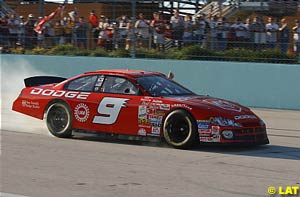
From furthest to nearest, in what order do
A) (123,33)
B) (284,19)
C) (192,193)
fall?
1. (123,33)
2. (284,19)
3. (192,193)

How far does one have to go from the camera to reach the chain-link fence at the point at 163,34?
16406mm

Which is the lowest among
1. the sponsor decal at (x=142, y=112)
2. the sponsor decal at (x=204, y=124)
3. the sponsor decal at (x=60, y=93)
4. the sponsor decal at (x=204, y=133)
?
the sponsor decal at (x=204, y=133)

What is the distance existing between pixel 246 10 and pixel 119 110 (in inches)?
368

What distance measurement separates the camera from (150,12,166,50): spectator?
18.0 m

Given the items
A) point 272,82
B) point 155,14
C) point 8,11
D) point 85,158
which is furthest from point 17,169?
point 8,11

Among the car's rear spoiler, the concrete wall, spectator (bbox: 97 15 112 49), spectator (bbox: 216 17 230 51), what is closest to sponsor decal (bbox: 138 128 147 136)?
the car's rear spoiler

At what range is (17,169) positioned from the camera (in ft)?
26.4

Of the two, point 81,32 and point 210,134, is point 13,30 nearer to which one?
point 81,32

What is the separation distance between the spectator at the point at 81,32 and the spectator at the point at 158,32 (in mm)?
2359

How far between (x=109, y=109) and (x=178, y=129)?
1.25 metres

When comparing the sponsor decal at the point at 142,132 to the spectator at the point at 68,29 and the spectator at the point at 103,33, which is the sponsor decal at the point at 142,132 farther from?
the spectator at the point at 68,29

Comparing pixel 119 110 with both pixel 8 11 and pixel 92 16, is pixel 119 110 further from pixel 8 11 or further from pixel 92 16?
pixel 8 11

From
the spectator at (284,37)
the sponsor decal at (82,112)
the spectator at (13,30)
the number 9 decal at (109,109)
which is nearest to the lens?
the number 9 decal at (109,109)

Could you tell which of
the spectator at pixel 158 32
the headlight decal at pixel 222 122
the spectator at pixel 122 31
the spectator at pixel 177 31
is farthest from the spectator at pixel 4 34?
the headlight decal at pixel 222 122
